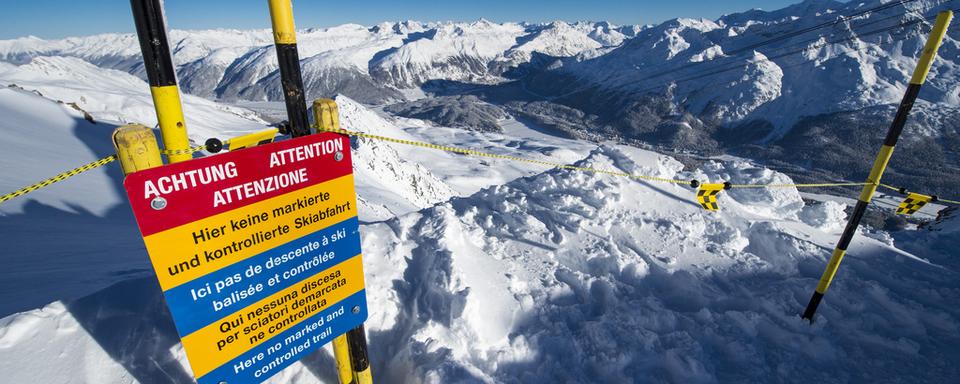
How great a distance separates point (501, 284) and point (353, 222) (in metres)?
3.51

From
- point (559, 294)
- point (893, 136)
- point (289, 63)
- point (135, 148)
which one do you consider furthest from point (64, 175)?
point (893, 136)

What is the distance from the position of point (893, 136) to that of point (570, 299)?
459 cm

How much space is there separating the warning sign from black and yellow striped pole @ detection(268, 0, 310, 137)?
0.81 feet

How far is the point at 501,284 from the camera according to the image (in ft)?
20.4

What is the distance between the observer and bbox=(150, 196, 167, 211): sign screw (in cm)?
213

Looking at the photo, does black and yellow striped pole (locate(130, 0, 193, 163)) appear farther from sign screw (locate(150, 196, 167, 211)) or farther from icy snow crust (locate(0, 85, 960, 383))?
icy snow crust (locate(0, 85, 960, 383))

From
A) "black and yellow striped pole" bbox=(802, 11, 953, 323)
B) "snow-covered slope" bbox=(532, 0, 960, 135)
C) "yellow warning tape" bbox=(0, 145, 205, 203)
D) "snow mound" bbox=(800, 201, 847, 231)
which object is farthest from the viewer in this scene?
"snow-covered slope" bbox=(532, 0, 960, 135)

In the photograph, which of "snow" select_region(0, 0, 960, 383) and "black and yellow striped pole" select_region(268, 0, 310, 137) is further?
"snow" select_region(0, 0, 960, 383)

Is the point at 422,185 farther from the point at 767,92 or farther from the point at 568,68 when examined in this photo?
the point at 568,68

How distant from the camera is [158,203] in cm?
215

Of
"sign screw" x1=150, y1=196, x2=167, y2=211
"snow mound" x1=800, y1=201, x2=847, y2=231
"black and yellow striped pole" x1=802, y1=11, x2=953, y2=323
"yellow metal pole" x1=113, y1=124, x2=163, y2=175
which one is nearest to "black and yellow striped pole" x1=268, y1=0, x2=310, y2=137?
"yellow metal pole" x1=113, y1=124, x2=163, y2=175

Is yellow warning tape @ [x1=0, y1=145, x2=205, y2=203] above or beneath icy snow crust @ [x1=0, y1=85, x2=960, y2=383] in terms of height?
above

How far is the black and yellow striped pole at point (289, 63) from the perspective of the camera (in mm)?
2621

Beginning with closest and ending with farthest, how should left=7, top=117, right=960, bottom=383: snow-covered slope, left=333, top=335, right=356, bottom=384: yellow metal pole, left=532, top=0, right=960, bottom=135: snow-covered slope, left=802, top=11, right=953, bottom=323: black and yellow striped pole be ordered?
left=333, top=335, right=356, bottom=384: yellow metal pole → left=7, top=117, right=960, bottom=383: snow-covered slope → left=802, top=11, right=953, bottom=323: black and yellow striped pole → left=532, top=0, right=960, bottom=135: snow-covered slope
